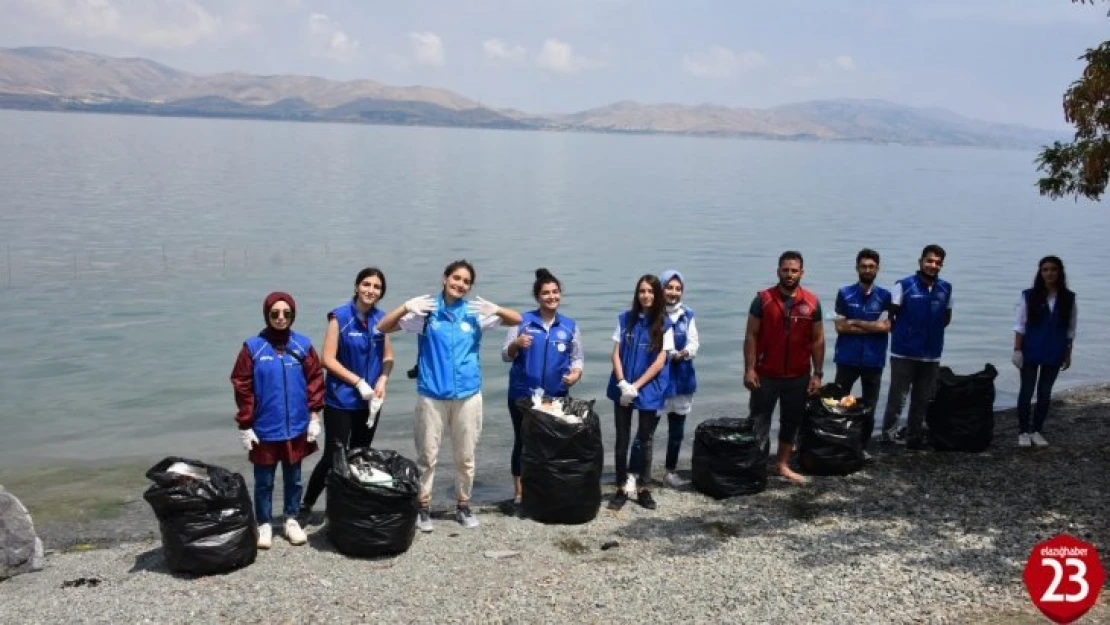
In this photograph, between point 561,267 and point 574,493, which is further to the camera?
point 561,267

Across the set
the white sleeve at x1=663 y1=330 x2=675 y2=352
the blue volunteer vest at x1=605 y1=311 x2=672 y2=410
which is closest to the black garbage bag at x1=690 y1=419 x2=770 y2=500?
the blue volunteer vest at x1=605 y1=311 x2=672 y2=410

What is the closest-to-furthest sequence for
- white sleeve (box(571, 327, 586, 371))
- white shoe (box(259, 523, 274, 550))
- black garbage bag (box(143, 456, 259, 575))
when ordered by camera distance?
black garbage bag (box(143, 456, 259, 575)) < white shoe (box(259, 523, 274, 550)) < white sleeve (box(571, 327, 586, 371))

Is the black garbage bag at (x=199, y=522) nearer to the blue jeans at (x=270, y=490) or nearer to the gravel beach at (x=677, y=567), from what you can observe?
the gravel beach at (x=677, y=567)

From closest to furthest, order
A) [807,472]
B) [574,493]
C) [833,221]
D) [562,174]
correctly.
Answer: [574,493] < [807,472] < [833,221] < [562,174]

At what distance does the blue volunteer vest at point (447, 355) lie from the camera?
6699mm

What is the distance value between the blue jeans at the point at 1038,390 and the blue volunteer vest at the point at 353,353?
6337 mm

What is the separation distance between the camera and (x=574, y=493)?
23.6 ft

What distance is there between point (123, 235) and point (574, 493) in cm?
2785

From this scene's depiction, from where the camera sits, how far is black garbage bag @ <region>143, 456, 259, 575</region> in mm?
5977

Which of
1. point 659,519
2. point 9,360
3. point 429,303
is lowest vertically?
point 9,360

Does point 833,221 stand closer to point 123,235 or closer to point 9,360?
point 123,235

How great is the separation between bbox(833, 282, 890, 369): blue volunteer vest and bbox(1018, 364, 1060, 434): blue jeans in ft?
4.90

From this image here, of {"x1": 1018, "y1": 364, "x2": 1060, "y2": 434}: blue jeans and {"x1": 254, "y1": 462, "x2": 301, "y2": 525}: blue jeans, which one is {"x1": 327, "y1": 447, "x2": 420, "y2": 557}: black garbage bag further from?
{"x1": 1018, "y1": 364, "x2": 1060, "y2": 434}: blue jeans

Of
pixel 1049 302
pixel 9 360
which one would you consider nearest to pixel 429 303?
pixel 1049 302
